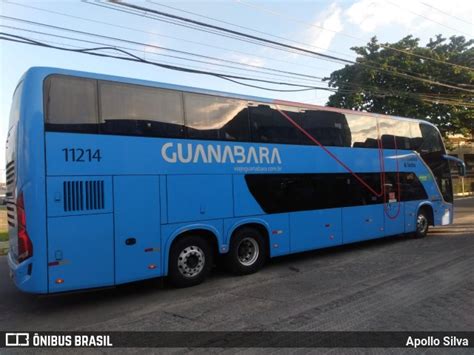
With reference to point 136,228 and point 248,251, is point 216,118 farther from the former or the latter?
point 248,251

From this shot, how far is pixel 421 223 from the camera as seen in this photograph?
13102mm

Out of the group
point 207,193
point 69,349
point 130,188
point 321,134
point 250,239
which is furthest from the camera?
point 321,134

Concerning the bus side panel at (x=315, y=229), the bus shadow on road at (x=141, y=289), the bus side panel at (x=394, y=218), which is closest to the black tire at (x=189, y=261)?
the bus shadow on road at (x=141, y=289)

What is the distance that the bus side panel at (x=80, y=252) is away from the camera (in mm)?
6055

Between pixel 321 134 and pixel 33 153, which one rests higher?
pixel 321 134

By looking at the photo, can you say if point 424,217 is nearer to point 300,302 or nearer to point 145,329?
point 300,302

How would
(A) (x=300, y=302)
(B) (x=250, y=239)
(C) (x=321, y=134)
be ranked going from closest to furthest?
(A) (x=300, y=302)
(B) (x=250, y=239)
(C) (x=321, y=134)

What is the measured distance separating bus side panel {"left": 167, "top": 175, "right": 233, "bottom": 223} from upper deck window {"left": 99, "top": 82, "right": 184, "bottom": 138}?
857mm

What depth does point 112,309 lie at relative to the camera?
6.44m

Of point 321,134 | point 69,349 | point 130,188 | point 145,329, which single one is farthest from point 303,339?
point 321,134

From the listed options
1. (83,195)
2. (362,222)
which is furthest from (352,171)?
(83,195)

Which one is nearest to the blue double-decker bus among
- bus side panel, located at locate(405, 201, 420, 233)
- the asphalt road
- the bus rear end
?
the bus rear end

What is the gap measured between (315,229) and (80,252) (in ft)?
17.3

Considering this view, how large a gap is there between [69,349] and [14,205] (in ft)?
8.81
